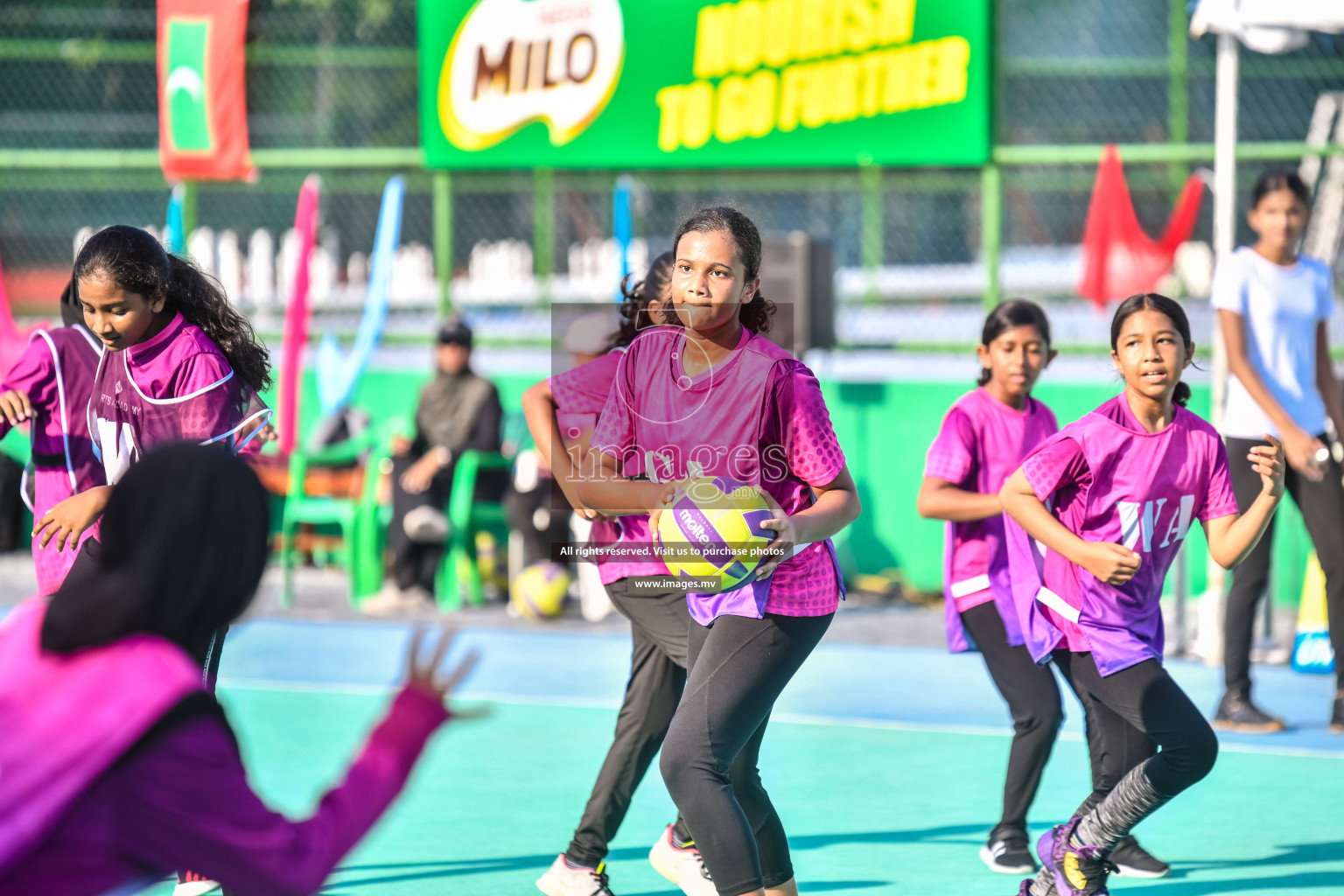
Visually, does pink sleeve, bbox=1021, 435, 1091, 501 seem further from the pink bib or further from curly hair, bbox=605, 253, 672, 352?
the pink bib

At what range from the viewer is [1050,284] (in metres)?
18.2

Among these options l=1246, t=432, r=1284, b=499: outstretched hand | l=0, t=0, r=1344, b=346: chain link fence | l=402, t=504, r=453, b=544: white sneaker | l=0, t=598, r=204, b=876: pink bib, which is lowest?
l=402, t=504, r=453, b=544: white sneaker

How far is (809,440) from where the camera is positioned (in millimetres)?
3785

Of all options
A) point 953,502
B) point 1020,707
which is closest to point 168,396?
point 953,502

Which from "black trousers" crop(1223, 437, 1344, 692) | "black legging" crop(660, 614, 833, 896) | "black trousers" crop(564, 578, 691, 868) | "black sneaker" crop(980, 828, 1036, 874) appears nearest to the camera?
"black legging" crop(660, 614, 833, 896)

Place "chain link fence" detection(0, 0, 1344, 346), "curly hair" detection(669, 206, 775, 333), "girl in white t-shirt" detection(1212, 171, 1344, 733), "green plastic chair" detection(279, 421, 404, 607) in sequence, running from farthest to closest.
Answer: "chain link fence" detection(0, 0, 1344, 346) → "green plastic chair" detection(279, 421, 404, 607) → "girl in white t-shirt" detection(1212, 171, 1344, 733) → "curly hair" detection(669, 206, 775, 333)

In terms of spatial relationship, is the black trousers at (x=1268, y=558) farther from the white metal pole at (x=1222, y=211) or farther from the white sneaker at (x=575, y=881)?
the white sneaker at (x=575, y=881)

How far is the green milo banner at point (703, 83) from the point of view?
10.5 metres

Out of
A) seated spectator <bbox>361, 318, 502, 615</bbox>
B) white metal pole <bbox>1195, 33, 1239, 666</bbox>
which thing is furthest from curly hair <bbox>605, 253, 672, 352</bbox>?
seated spectator <bbox>361, 318, 502, 615</bbox>

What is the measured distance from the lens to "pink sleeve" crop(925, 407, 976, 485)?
5188 mm

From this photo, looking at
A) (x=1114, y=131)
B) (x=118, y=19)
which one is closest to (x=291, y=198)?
(x=118, y=19)

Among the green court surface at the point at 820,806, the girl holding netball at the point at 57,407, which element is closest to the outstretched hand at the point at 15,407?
the girl holding netball at the point at 57,407

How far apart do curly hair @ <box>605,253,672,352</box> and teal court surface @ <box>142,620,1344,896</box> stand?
5.14ft

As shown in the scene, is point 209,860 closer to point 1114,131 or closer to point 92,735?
point 92,735
